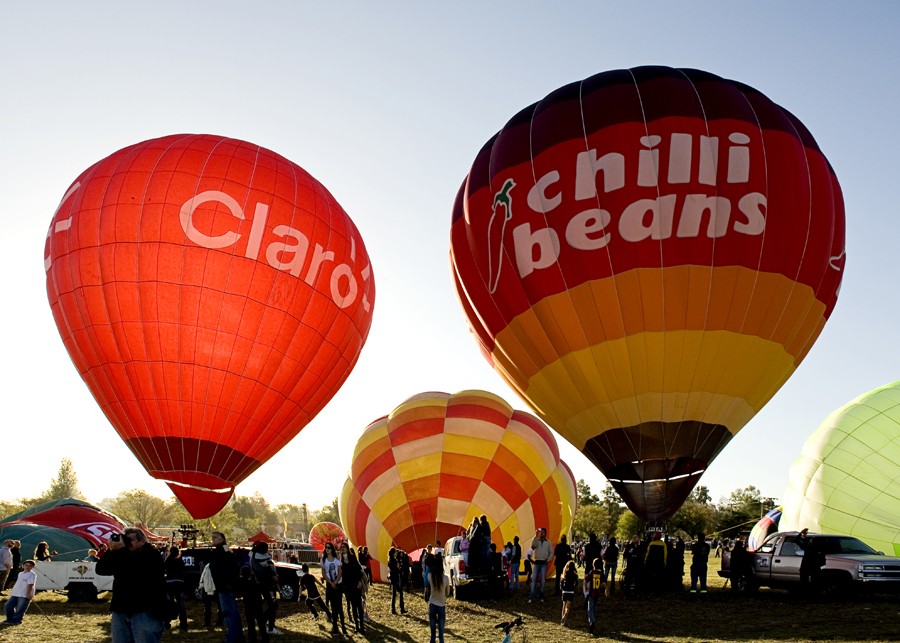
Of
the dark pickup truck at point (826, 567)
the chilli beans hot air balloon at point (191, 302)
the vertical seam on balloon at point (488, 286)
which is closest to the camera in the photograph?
the dark pickup truck at point (826, 567)

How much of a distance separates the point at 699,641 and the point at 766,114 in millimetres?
8618

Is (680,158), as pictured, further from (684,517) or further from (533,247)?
(684,517)

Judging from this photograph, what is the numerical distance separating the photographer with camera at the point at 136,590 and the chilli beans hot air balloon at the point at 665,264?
8.54m

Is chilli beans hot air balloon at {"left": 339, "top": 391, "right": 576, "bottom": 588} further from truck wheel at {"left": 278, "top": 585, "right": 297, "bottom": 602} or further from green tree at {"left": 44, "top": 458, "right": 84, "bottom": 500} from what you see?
green tree at {"left": 44, "top": 458, "right": 84, "bottom": 500}

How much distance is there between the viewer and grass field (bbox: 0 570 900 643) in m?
9.73

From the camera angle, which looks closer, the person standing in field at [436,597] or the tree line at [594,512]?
the person standing in field at [436,597]

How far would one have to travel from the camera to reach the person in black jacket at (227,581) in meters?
8.31

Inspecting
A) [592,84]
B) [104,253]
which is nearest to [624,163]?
[592,84]

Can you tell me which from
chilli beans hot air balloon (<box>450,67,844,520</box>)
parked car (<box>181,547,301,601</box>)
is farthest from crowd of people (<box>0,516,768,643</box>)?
chilli beans hot air balloon (<box>450,67,844,520</box>)

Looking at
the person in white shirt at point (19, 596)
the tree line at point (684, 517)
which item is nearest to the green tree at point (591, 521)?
the tree line at point (684, 517)

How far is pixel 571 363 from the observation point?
42.9ft

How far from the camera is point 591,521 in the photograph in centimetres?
5944

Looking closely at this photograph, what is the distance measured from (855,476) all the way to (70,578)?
16.2 metres

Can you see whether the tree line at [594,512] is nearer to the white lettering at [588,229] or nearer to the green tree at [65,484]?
the green tree at [65,484]
